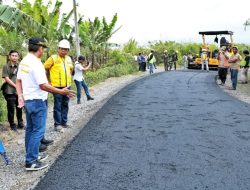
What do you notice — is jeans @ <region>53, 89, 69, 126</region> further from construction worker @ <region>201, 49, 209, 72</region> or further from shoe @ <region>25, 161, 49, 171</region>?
construction worker @ <region>201, 49, 209, 72</region>

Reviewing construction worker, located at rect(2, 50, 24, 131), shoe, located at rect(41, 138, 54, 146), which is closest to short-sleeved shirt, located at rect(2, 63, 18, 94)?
construction worker, located at rect(2, 50, 24, 131)

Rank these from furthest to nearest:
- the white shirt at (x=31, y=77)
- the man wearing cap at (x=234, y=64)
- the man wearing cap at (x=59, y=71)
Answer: the man wearing cap at (x=234, y=64)
the man wearing cap at (x=59, y=71)
the white shirt at (x=31, y=77)

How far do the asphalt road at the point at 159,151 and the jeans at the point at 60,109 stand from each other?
58 cm

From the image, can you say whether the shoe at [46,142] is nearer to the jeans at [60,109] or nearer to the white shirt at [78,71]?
the jeans at [60,109]

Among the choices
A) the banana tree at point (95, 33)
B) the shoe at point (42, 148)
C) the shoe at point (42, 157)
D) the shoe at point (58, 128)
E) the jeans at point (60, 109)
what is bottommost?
the shoe at point (42, 157)

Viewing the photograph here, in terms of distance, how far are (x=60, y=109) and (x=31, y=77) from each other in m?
2.51

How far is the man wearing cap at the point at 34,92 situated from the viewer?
5258 mm

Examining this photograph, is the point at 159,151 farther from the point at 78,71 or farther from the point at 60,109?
the point at 78,71

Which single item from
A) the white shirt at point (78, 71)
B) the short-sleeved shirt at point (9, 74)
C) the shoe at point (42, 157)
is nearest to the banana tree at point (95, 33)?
the white shirt at point (78, 71)

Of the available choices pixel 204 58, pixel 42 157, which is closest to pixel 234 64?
pixel 42 157

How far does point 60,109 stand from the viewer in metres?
7.75

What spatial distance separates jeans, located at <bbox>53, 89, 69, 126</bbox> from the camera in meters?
7.69

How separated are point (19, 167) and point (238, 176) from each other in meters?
3.05

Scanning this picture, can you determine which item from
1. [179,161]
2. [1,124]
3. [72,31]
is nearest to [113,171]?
[179,161]
